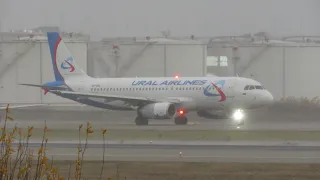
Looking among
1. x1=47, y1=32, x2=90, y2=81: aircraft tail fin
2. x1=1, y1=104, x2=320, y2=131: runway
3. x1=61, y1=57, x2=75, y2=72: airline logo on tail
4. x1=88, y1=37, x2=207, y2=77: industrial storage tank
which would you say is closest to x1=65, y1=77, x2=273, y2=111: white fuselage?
x1=1, y1=104, x2=320, y2=131: runway

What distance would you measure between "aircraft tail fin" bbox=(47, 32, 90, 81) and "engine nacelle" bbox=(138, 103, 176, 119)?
322 inches

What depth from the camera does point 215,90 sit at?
51.9 m

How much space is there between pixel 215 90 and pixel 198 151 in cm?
2217

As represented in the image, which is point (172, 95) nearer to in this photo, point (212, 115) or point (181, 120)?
point (181, 120)

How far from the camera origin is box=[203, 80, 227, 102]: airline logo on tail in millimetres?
51847

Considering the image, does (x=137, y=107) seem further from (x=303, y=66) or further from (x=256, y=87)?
(x=303, y=66)

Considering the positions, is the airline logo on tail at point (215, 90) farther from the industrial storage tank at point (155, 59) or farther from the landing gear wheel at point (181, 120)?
the industrial storage tank at point (155, 59)

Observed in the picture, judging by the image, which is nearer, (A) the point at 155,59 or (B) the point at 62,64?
(B) the point at 62,64

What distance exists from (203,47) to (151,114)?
99.1 feet

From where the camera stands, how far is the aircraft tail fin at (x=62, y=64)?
190 ft

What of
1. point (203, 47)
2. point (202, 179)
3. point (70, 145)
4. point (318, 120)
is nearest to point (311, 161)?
point (202, 179)

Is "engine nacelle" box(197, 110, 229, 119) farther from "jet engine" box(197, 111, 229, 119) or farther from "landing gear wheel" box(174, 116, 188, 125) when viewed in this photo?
"landing gear wheel" box(174, 116, 188, 125)

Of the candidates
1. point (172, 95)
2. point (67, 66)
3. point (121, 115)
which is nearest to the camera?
point (172, 95)

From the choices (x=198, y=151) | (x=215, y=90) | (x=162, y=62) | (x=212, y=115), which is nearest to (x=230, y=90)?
(x=215, y=90)
